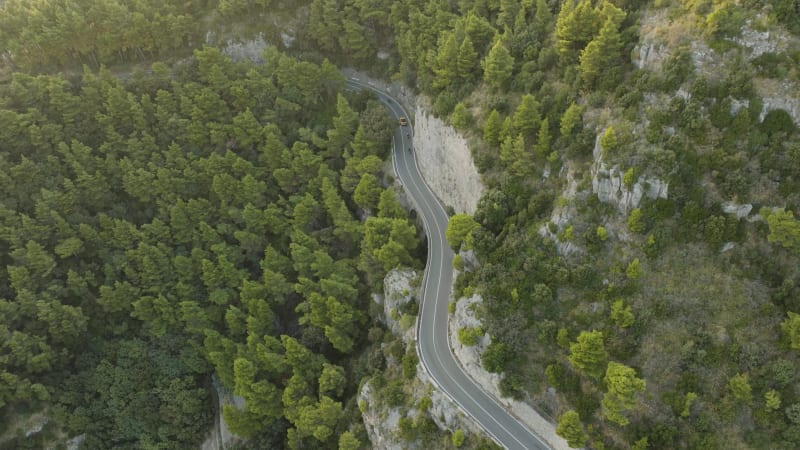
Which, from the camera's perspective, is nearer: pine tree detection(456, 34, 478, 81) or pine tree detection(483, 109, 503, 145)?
pine tree detection(483, 109, 503, 145)

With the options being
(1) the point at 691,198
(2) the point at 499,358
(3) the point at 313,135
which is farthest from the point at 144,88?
(1) the point at 691,198

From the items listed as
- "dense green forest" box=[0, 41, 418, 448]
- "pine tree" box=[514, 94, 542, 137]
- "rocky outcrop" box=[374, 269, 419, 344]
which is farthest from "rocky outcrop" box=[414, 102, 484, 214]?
"rocky outcrop" box=[374, 269, 419, 344]

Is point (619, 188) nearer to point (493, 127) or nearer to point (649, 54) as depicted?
point (649, 54)

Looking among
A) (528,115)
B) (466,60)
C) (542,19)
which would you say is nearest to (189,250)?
(466,60)

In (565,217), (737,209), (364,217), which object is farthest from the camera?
(364,217)

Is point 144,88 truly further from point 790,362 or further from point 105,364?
point 790,362

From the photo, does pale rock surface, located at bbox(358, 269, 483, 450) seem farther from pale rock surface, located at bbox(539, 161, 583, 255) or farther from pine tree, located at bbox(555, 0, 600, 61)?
pine tree, located at bbox(555, 0, 600, 61)

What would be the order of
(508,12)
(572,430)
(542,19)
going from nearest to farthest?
(572,430) < (542,19) < (508,12)
